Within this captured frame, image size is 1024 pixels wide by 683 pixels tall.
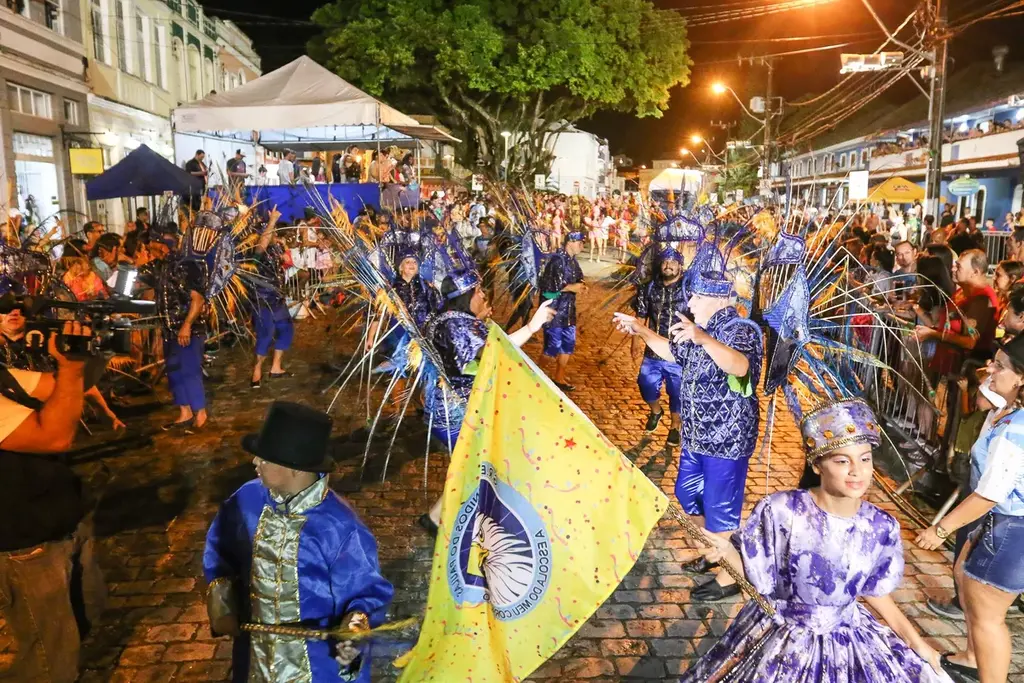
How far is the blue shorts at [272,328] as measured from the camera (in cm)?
909

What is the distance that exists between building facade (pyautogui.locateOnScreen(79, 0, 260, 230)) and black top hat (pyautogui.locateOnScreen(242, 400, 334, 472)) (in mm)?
16625

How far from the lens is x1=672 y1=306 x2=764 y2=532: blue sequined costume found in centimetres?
424

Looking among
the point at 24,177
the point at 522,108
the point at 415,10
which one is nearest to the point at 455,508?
the point at 24,177

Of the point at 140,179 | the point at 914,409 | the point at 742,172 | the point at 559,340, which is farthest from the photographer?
the point at 742,172

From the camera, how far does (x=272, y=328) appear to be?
9242 mm

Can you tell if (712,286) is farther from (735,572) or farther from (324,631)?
(324,631)

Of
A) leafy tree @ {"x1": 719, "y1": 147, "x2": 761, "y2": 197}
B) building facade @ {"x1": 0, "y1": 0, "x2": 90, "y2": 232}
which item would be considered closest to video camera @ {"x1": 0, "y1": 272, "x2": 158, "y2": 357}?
building facade @ {"x1": 0, "y1": 0, "x2": 90, "y2": 232}

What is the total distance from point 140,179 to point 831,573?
38.8ft

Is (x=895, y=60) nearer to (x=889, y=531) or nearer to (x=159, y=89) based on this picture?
(x=889, y=531)

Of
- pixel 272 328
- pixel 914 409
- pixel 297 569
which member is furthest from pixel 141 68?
pixel 297 569

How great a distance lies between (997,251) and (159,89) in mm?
22835

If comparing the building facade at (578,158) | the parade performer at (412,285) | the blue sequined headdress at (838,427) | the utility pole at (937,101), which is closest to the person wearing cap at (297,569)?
the blue sequined headdress at (838,427)

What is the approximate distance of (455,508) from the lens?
9.20 feet

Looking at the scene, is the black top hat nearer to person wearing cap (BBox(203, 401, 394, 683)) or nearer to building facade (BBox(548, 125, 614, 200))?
person wearing cap (BBox(203, 401, 394, 683))
